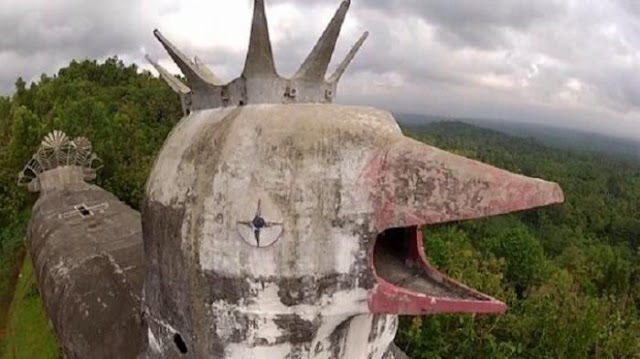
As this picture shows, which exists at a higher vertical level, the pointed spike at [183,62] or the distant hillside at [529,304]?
the pointed spike at [183,62]

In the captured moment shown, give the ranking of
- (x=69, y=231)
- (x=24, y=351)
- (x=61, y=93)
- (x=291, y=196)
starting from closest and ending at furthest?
(x=291, y=196) < (x=69, y=231) < (x=24, y=351) < (x=61, y=93)

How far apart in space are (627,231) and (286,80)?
6113 centimetres

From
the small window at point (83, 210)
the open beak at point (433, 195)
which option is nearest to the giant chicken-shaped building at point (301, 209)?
the open beak at point (433, 195)

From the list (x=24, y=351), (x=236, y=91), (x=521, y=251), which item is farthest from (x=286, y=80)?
(x=521, y=251)

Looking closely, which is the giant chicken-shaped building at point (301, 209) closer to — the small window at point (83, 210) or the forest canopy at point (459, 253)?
the small window at point (83, 210)

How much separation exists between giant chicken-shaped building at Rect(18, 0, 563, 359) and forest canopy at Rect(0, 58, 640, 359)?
29.0 ft

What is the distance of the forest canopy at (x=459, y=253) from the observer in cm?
1436

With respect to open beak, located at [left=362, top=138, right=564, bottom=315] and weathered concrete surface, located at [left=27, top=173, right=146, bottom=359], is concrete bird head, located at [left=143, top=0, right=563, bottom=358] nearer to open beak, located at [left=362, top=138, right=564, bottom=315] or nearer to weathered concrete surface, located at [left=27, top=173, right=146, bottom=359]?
open beak, located at [left=362, top=138, right=564, bottom=315]

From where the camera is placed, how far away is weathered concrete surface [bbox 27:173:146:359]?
7.32m

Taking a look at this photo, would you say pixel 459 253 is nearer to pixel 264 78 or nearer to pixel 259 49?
pixel 264 78

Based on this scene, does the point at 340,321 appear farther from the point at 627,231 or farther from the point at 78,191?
the point at 627,231

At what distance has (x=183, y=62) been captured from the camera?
17.9ft

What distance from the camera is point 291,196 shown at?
467 centimetres

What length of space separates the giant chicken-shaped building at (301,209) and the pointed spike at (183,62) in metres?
0.45
